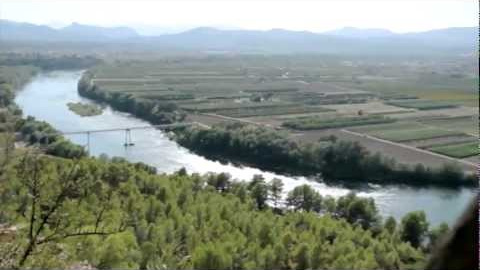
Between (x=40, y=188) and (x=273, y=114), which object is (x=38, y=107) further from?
(x=40, y=188)

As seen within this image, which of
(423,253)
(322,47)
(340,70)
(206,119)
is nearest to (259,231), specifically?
(423,253)

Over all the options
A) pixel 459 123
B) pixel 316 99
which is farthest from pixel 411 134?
pixel 316 99

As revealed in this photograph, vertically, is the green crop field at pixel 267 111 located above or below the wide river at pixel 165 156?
above

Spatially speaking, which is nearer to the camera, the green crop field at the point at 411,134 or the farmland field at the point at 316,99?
the green crop field at the point at 411,134

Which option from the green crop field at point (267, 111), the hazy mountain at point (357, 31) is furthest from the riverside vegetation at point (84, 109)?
the hazy mountain at point (357, 31)

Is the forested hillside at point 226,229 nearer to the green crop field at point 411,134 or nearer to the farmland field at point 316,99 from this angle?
the farmland field at point 316,99

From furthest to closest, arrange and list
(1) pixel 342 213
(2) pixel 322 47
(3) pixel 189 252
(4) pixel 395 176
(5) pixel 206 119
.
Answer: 1. (2) pixel 322 47
2. (5) pixel 206 119
3. (4) pixel 395 176
4. (1) pixel 342 213
5. (3) pixel 189 252

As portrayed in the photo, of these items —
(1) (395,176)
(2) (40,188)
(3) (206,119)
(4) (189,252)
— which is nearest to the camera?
(2) (40,188)
